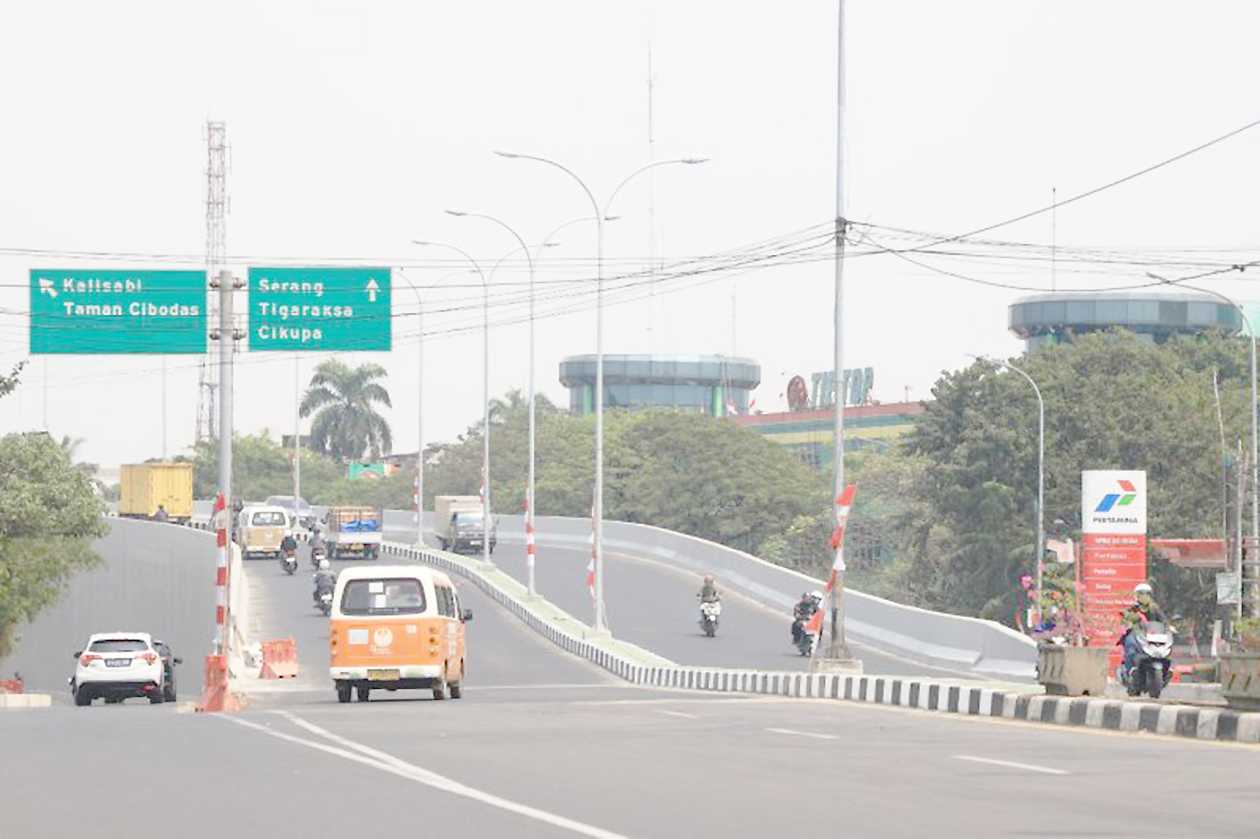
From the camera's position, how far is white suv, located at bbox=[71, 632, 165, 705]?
44.3 m

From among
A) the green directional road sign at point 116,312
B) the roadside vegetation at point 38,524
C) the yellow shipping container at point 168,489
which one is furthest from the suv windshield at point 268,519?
the green directional road sign at point 116,312

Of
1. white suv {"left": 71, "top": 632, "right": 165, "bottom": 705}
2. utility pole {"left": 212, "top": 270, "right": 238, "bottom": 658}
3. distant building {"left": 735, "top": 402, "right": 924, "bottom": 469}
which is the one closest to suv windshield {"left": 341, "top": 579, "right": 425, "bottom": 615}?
utility pole {"left": 212, "top": 270, "right": 238, "bottom": 658}

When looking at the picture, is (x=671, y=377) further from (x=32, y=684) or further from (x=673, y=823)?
(x=673, y=823)

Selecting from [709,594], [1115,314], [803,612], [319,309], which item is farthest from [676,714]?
[1115,314]

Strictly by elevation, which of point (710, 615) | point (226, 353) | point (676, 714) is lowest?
point (710, 615)

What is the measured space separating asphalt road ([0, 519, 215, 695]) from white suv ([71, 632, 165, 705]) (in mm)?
22979

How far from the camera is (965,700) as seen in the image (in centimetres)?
2762

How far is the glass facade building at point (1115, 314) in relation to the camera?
463 feet

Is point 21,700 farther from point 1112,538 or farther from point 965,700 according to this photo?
point 965,700

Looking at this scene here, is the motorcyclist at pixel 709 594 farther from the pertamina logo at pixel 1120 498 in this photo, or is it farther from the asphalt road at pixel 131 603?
the pertamina logo at pixel 1120 498

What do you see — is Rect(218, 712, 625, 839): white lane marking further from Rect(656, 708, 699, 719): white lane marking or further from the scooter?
the scooter

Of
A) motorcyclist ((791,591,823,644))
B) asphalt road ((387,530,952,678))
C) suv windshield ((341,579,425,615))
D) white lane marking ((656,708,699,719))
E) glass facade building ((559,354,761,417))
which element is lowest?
asphalt road ((387,530,952,678))

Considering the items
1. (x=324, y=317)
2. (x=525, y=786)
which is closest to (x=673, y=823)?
(x=525, y=786)

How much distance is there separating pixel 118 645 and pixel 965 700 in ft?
73.1
